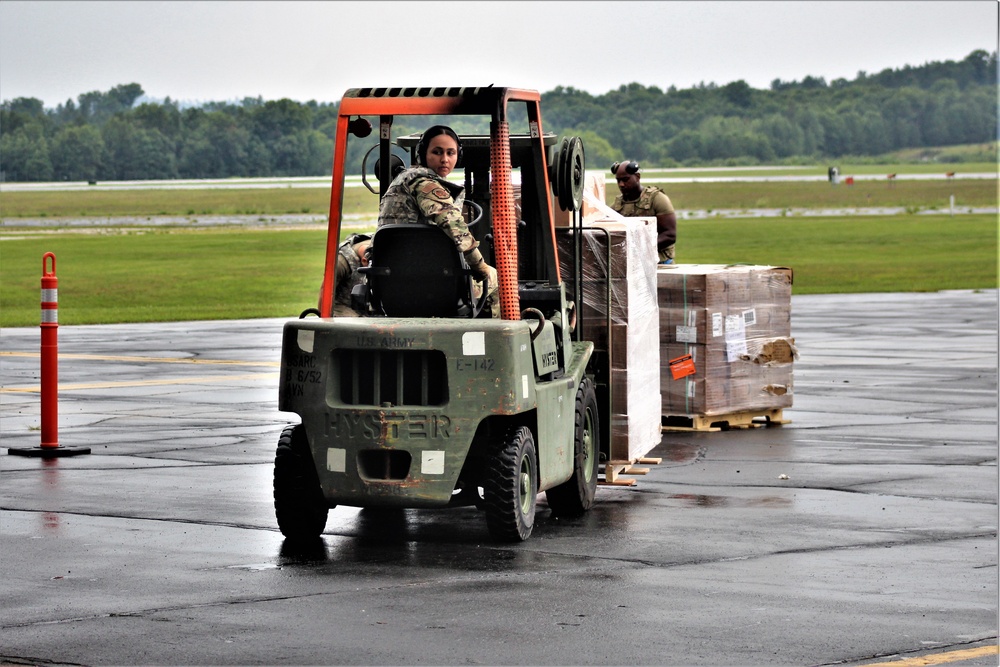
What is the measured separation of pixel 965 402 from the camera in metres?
15.8

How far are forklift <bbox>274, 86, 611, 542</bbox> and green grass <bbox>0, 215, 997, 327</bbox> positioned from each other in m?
18.6

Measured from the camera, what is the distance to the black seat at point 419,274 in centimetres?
875

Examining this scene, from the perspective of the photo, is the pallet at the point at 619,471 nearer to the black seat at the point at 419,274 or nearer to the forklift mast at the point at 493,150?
the forklift mast at the point at 493,150

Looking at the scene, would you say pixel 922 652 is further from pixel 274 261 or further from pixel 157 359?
pixel 274 261

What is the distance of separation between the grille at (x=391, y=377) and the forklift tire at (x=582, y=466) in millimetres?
1368

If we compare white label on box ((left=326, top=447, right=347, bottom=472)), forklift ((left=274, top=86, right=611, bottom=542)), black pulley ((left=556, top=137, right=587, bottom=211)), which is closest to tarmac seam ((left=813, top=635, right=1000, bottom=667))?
forklift ((left=274, top=86, right=611, bottom=542))

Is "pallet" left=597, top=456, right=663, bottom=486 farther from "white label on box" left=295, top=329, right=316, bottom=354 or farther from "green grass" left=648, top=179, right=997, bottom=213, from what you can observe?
"green grass" left=648, top=179, right=997, bottom=213

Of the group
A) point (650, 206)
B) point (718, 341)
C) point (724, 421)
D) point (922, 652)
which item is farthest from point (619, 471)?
point (650, 206)

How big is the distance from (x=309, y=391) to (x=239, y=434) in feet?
16.4

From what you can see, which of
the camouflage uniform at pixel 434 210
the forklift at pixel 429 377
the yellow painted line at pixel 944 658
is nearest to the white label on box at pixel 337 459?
the forklift at pixel 429 377

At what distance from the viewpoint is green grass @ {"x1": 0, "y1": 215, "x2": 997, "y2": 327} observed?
31.4 meters

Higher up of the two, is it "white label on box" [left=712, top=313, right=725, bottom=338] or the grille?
"white label on box" [left=712, top=313, right=725, bottom=338]

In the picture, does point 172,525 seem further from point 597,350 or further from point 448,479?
point 597,350

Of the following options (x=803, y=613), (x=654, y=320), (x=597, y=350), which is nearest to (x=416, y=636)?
(x=803, y=613)
